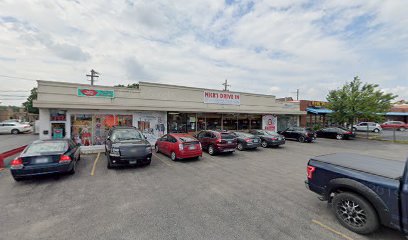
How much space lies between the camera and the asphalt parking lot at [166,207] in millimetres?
3495

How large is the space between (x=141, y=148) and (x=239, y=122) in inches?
495

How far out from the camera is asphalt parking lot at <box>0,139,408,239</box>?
11.5ft

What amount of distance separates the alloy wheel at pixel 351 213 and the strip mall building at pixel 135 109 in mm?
11175

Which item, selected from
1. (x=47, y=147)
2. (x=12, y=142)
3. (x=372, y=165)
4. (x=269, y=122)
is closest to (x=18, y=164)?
(x=47, y=147)

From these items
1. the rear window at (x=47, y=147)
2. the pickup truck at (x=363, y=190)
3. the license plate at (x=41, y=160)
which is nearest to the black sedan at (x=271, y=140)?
the pickup truck at (x=363, y=190)

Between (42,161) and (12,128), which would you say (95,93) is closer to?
(42,161)

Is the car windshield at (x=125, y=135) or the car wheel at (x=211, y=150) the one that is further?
the car wheel at (x=211, y=150)

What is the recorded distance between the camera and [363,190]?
3.34 m

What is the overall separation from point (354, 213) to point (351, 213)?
0.16ft

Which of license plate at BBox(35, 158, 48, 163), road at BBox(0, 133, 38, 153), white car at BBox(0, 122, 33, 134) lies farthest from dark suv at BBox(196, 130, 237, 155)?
white car at BBox(0, 122, 33, 134)

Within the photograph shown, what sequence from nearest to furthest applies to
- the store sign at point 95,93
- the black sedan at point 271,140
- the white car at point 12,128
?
the store sign at point 95,93 → the black sedan at point 271,140 → the white car at point 12,128

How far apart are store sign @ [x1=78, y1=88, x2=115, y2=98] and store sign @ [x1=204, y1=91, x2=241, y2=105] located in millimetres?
7745

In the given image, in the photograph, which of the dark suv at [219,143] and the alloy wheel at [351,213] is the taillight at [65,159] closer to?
the dark suv at [219,143]

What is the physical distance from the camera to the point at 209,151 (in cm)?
1113
